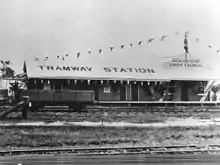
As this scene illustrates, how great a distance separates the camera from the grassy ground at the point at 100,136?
4.93m

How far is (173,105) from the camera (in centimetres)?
520

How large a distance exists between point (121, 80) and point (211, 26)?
1606 mm

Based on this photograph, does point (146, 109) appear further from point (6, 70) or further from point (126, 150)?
point (6, 70)

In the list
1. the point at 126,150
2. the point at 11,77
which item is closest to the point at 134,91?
the point at 126,150

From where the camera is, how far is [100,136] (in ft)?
16.6

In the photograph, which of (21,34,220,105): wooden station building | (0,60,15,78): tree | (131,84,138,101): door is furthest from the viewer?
(131,84,138,101): door

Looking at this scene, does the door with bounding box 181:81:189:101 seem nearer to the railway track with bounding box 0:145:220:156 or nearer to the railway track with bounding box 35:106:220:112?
the railway track with bounding box 35:106:220:112

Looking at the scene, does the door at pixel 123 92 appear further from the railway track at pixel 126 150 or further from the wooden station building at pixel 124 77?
the railway track at pixel 126 150

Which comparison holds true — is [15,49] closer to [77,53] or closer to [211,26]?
[77,53]

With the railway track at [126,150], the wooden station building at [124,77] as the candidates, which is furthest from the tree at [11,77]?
the railway track at [126,150]

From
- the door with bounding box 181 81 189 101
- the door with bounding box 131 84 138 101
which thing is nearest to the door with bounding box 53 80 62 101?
the door with bounding box 131 84 138 101

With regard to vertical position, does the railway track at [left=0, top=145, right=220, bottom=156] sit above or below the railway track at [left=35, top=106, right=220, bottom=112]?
below

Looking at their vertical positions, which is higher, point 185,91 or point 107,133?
point 185,91

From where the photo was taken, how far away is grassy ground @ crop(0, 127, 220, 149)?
4.93m
